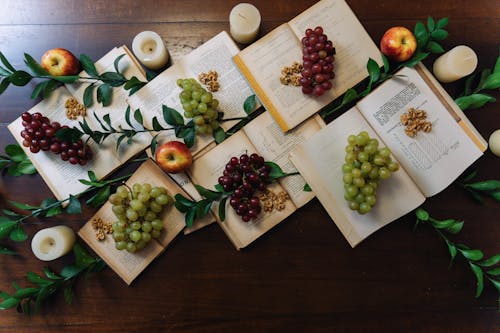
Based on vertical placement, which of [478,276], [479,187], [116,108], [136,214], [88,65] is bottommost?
[478,276]

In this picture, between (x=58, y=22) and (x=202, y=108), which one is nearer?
(x=202, y=108)

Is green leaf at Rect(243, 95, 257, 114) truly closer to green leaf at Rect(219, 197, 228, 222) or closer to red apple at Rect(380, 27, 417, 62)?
green leaf at Rect(219, 197, 228, 222)

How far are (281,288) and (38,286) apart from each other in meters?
0.57

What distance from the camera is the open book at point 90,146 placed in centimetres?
85

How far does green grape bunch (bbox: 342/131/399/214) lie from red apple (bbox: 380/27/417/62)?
21cm

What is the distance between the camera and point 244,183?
806mm

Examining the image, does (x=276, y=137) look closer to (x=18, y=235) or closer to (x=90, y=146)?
(x=90, y=146)

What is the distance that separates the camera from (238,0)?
0.91 metres

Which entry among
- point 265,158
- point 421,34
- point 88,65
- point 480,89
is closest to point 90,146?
point 88,65

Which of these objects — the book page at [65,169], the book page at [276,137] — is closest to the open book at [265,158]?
the book page at [276,137]

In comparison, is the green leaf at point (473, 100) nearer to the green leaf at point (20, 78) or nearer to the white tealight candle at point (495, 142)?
the white tealight candle at point (495, 142)

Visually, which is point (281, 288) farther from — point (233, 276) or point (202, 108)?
point (202, 108)

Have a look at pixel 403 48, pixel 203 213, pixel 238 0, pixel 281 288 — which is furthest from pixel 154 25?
pixel 281 288

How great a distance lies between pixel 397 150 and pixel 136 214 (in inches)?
23.7
